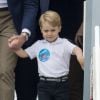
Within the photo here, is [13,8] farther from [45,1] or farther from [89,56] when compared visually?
[89,56]

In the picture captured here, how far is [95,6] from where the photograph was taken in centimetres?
235

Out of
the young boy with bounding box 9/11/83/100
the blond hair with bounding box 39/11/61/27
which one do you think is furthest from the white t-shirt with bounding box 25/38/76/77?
the blond hair with bounding box 39/11/61/27

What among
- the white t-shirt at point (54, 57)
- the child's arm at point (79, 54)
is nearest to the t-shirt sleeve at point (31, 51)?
the white t-shirt at point (54, 57)

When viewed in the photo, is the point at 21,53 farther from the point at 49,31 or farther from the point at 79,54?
the point at 79,54

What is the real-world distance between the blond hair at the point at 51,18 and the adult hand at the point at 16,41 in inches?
7.1

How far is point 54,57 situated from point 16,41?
0.98ft

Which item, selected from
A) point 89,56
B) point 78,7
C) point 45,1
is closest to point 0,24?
point 45,1

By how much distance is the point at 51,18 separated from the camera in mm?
3111

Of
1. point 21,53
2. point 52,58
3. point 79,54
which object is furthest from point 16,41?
point 79,54

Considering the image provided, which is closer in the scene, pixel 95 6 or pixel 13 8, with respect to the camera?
pixel 95 6

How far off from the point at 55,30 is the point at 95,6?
78cm

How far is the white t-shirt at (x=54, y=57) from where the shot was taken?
3.11 metres

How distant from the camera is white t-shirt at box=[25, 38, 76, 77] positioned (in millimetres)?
3105

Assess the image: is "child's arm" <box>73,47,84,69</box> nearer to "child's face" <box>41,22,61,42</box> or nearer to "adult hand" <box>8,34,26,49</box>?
"child's face" <box>41,22,61,42</box>
